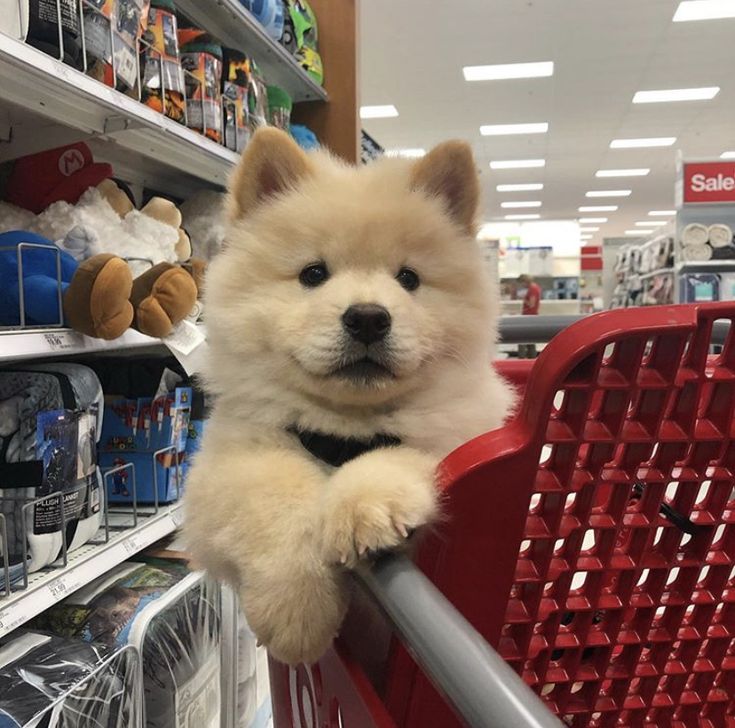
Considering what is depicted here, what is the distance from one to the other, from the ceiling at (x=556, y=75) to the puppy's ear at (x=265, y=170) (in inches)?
211

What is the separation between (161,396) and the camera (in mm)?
1728

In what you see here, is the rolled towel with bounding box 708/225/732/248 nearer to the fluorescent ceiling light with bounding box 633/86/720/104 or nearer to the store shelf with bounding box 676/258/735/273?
the store shelf with bounding box 676/258/735/273

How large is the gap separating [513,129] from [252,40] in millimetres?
8412

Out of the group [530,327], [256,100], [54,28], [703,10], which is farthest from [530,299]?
[54,28]

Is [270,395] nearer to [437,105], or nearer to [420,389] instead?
[420,389]

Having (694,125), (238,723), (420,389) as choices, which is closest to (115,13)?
(420,389)

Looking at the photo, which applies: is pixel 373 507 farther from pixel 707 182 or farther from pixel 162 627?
pixel 707 182

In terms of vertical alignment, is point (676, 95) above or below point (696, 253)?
above

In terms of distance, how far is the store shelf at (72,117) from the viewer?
3.96ft

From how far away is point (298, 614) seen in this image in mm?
680

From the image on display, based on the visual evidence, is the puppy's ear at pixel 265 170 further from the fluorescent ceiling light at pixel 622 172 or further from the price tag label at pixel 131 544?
the fluorescent ceiling light at pixel 622 172

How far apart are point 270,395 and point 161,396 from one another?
0.88 meters

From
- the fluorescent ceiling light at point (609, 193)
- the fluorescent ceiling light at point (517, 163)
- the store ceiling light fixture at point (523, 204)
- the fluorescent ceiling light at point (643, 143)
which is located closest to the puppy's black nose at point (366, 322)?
the fluorescent ceiling light at point (643, 143)

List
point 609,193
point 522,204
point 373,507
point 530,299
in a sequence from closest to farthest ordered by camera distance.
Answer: point 373,507 → point 530,299 → point 609,193 → point 522,204
